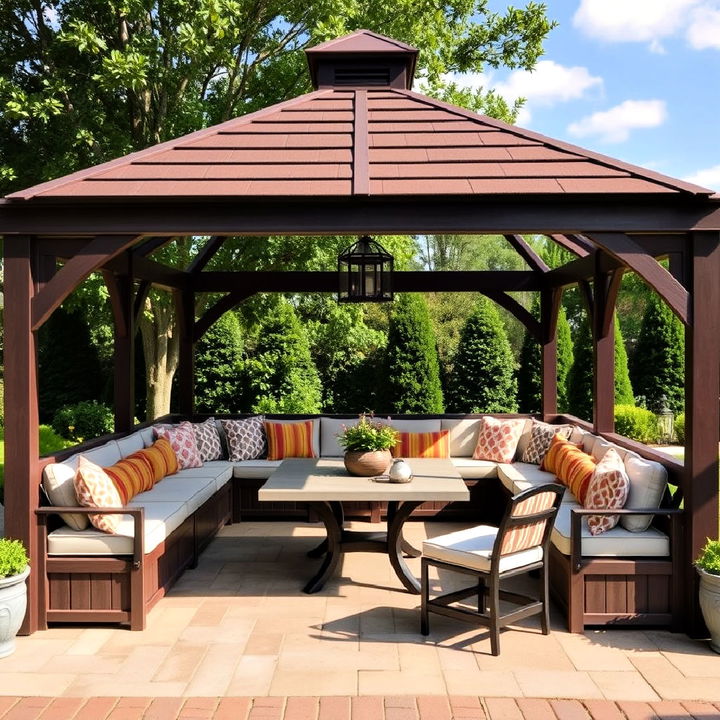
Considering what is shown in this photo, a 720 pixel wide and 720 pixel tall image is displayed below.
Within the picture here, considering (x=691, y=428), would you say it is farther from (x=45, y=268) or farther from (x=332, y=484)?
(x=45, y=268)

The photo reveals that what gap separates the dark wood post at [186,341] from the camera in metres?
9.25

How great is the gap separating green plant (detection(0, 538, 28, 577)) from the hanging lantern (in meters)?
3.28

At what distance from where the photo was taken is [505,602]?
5531 mm

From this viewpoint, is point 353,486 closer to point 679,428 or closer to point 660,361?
point 679,428

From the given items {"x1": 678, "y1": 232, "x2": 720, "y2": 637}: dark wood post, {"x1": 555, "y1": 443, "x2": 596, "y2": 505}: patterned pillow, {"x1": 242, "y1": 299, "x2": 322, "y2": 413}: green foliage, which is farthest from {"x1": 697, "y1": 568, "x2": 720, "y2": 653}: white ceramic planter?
{"x1": 242, "y1": 299, "x2": 322, "y2": 413}: green foliage

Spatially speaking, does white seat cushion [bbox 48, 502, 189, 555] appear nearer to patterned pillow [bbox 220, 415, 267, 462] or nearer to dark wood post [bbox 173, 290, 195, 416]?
patterned pillow [bbox 220, 415, 267, 462]

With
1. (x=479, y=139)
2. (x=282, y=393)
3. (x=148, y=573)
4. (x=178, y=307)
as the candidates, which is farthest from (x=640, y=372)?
(x=148, y=573)

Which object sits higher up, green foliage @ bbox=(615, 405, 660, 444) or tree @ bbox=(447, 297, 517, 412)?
tree @ bbox=(447, 297, 517, 412)

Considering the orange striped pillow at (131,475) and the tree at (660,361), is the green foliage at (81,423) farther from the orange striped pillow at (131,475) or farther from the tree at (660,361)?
the tree at (660,361)

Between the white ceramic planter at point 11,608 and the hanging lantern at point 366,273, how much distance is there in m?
3.40

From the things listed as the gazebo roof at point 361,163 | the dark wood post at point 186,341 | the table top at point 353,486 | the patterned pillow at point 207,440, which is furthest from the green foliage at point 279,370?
the gazebo roof at point 361,163

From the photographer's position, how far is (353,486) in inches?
224

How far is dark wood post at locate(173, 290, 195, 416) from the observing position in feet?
30.3

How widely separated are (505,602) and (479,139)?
10.8 feet
